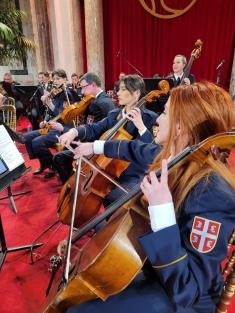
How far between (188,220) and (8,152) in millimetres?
1290

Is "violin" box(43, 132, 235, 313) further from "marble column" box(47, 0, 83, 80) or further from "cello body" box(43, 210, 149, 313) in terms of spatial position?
"marble column" box(47, 0, 83, 80)

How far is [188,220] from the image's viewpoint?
771mm

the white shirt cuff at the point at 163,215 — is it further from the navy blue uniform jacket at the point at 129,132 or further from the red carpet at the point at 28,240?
the red carpet at the point at 28,240

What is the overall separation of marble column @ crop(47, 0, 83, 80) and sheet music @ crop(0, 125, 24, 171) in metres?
5.43

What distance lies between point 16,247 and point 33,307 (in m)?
0.58

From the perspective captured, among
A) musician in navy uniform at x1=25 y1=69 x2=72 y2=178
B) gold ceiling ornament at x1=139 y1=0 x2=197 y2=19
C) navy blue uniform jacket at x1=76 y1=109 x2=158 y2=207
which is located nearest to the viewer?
navy blue uniform jacket at x1=76 y1=109 x2=158 y2=207

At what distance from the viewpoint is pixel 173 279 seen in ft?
2.36

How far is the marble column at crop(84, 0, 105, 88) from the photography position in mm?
5639

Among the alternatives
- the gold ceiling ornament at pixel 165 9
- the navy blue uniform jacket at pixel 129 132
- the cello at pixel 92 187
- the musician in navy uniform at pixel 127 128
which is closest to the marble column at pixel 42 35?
the gold ceiling ornament at pixel 165 9

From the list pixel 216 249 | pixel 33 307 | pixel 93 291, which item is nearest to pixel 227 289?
pixel 216 249

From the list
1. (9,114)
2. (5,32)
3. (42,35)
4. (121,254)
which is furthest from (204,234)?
(42,35)

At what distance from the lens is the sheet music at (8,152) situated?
158cm

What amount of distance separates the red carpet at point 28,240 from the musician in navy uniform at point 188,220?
0.78 metres

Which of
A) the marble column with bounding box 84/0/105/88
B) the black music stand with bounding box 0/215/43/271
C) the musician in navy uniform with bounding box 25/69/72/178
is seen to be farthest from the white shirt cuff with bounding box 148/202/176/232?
the marble column with bounding box 84/0/105/88
